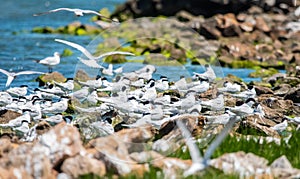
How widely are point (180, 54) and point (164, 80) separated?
962 centimetres

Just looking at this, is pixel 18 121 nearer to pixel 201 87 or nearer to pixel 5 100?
pixel 5 100

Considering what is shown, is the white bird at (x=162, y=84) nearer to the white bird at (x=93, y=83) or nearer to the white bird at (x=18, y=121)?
the white bird at (x=93, y=83)

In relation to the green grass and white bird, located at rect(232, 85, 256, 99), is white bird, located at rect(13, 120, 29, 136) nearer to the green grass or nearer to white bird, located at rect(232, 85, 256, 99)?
the green grass

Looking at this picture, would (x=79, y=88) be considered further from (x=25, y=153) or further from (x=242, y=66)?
(x=242, y=66)

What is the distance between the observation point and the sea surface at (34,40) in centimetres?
2089

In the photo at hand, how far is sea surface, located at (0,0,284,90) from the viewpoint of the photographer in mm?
20891

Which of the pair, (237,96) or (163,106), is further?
(237,96)

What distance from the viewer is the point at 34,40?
28.1 m

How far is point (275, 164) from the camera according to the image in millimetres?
8594

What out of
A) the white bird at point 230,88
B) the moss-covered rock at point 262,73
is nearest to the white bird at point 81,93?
the white bird at point 230,88

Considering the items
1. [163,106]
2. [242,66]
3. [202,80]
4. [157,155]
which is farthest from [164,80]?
[242,66]

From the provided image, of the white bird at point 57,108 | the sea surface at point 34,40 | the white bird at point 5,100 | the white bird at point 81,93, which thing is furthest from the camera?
the sea surface at point 34,40

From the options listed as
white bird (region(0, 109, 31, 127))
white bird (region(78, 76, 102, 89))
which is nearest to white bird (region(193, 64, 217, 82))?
white bird (region(78, 76, 102, 89))

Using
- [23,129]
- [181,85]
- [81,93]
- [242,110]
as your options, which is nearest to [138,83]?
[181,85]
